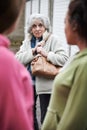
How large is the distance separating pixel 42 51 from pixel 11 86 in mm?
3469

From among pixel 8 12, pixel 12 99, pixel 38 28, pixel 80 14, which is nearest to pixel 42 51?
pixel 38 28

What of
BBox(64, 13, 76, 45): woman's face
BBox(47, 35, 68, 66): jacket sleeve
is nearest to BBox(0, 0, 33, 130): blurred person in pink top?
BBox(64, 13, 76, 45): woman's face

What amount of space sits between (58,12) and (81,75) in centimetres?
971

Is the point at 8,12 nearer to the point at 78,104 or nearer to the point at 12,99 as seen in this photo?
the point at 12,99

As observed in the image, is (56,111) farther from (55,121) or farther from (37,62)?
(37,62)

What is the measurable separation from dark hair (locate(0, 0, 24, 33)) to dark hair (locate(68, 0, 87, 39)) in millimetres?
864

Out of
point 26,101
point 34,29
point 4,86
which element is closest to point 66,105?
point 26,101

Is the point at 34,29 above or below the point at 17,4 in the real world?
below

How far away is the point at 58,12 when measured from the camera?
11969 mm

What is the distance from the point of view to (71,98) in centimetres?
241

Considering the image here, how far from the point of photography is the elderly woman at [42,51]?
16.1 ft

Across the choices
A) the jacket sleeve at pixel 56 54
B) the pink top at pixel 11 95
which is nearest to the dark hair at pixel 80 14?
the pink top at pixel 11 95

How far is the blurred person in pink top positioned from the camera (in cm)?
149

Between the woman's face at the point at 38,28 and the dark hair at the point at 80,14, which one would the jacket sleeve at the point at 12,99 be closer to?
the dark hair at the point at 80,14
